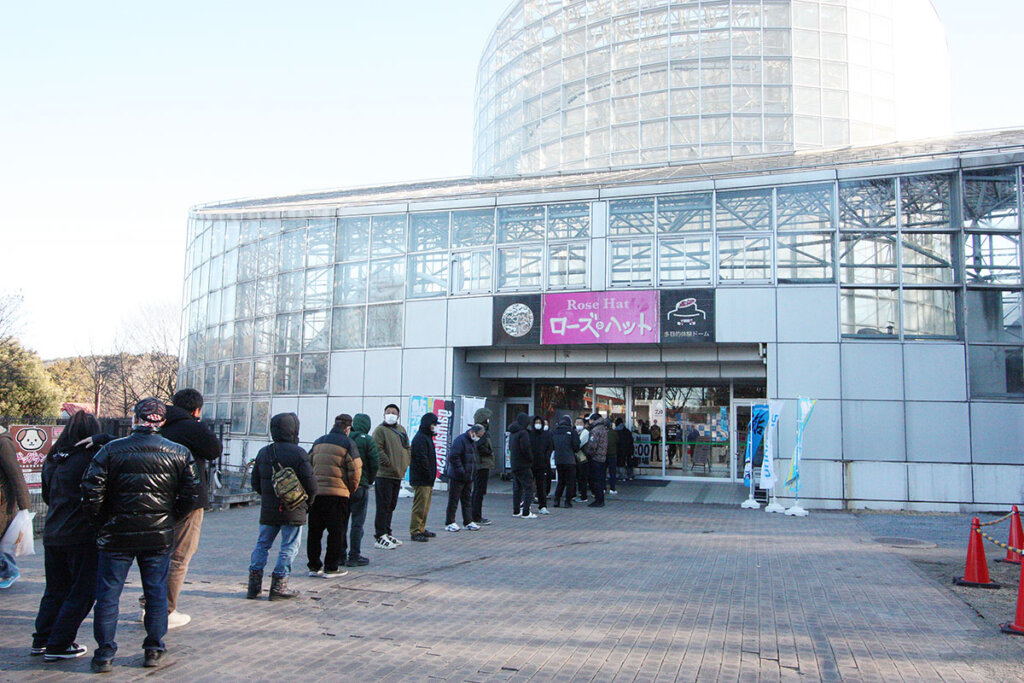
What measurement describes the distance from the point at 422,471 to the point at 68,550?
5.34m

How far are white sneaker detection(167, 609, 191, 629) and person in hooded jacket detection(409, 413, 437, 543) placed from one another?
4299 millimetres

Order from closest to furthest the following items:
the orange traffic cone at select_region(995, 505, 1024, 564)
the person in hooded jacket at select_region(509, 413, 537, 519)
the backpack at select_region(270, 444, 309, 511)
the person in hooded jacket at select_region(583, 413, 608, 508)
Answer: the backpack at select_region(270, 444, 309, 511) → the orange traffic cone at select_region(995, 505, 1024, 564) → the person in hooded jacket at select_region(509, 413, 537, 519) → the person in hooded jacket at select_region(583, 413, 608, 508)

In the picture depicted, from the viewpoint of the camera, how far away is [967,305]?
15.0m

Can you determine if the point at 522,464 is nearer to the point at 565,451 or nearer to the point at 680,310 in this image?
the point at 565,451

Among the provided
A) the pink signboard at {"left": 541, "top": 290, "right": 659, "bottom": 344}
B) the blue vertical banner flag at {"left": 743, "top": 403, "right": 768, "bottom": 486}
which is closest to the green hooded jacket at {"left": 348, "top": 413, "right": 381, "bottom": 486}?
the pink signboard at {"left": 541, "top": 290, "right": 659, "bottom": 344}

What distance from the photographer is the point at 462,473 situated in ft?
36.4

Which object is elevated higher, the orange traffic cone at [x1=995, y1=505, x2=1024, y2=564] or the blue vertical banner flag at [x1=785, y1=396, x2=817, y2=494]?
the blue vertical banner flag at [x1=785, y1=396, x2=817, y2=494]

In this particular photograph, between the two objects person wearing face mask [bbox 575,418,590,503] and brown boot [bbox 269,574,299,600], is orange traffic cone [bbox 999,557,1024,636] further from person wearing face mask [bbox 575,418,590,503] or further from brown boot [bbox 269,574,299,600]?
person wearing face mask [bbox 575,418,590,503]

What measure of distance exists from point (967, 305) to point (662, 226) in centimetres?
643

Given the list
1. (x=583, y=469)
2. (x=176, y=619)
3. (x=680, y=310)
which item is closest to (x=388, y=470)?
(x=176, y=619)

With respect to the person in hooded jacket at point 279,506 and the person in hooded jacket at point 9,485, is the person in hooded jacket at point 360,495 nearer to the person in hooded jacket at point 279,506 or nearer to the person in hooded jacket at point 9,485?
the person in hooded jacket at point 279,506

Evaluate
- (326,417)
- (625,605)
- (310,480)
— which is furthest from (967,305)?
(326,417)

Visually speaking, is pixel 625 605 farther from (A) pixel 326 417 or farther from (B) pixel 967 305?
(A) pixel 326 417

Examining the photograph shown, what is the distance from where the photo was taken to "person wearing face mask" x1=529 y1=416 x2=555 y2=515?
13.5 meters
